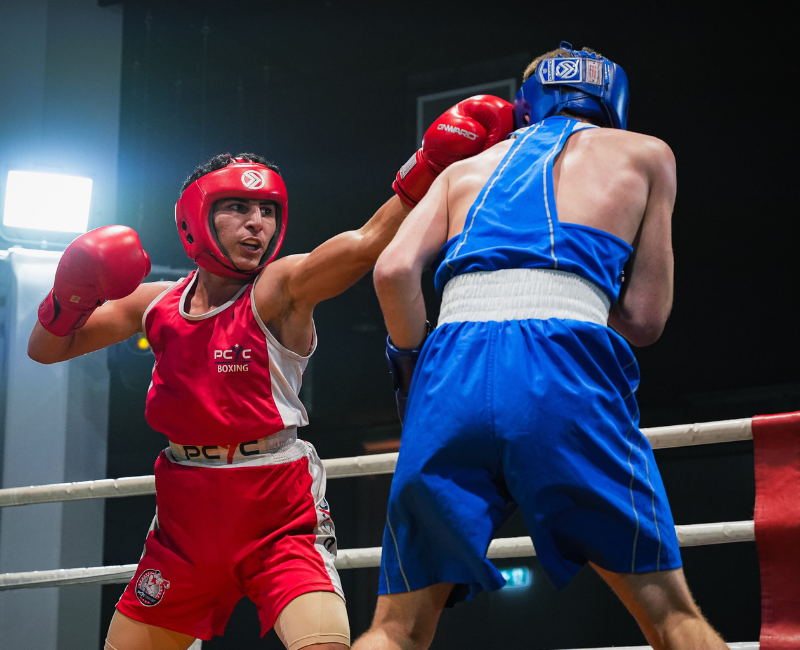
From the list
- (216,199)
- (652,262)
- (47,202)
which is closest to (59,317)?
(216,199)

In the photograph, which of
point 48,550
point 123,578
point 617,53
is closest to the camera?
point 123,578

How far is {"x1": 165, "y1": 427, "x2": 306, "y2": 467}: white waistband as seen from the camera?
202cm

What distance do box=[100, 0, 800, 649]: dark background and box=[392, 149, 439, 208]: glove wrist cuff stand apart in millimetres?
3981

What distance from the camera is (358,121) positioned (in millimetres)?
7137

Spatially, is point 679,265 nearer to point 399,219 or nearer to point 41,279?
point 41,279

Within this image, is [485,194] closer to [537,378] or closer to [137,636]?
[537,378]

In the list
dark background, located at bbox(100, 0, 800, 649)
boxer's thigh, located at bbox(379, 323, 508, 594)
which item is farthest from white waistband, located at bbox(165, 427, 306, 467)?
dark background, located at bbox(100, 0, 800, 649)

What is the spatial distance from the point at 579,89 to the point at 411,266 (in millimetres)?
498

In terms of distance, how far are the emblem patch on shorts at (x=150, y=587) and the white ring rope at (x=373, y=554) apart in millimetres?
525

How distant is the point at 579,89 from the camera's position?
1.52 metres

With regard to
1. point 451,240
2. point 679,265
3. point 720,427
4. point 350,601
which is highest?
point 679,265

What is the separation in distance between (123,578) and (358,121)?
5.27 metres

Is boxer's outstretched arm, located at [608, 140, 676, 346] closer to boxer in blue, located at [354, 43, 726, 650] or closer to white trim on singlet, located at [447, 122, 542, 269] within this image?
boxer in blue, located at [354, 43, 726, 650]

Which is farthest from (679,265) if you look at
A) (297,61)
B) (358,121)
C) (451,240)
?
(451,240)
